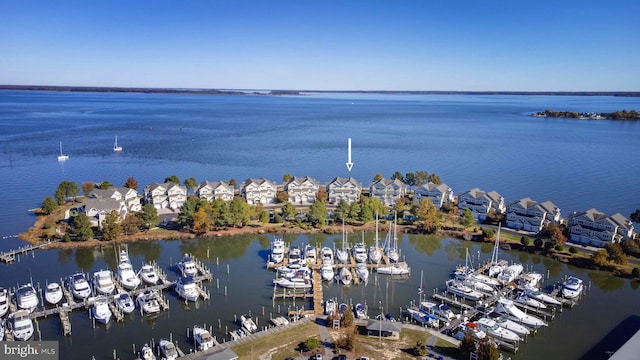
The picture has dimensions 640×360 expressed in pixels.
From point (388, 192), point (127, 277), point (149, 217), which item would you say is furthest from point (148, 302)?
point (388, 192)

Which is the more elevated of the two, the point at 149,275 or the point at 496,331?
the point at 149,275

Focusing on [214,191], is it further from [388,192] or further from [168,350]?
[168,350]

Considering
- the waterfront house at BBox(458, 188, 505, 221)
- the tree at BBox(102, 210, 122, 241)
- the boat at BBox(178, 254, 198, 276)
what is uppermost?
the waterfront house at BBox(458, 188, 505, 221)

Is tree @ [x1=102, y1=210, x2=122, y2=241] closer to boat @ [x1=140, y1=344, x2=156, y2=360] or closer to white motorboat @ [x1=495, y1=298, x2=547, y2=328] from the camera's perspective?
boat @ [x1=140, y1=344, x2=156, y2=360]

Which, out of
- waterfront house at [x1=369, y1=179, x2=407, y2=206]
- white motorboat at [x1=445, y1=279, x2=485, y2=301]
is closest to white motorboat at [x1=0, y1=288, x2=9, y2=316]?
white motorboat at [x1=445, y1=279, x2=485, y2=301]

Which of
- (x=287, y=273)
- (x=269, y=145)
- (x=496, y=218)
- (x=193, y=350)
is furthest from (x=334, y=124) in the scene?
(x=193, y=350)

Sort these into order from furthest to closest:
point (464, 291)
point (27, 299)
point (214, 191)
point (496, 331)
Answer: point (214, 191)
point (464, 291)
point (27, 299)
point (496, 331)

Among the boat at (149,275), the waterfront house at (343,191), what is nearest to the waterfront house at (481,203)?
the waterfront house at (343,191)

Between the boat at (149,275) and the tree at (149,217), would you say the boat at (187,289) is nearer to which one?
the boat at (149,275)
